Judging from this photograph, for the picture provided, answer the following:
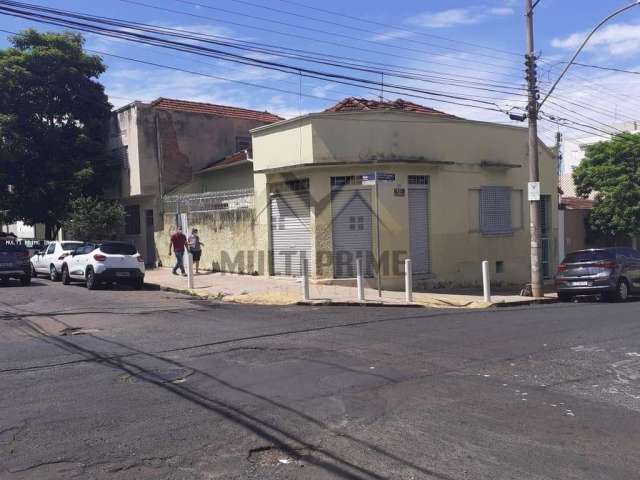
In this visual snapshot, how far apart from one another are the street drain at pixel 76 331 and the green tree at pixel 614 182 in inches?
886

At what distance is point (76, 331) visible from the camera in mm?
11289

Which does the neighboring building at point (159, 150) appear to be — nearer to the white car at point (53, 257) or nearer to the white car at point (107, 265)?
the white car at point (53, 257)

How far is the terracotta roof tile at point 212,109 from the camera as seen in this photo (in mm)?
28328

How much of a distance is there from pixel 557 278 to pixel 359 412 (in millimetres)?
13513

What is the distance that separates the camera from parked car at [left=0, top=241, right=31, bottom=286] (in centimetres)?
2059

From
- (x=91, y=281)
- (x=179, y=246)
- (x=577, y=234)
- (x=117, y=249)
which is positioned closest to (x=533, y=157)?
(x=577, y=234)

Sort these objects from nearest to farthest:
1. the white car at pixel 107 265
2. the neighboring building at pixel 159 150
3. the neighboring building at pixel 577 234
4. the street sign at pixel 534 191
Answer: the street sign at pixel 534 191 → the white car at pixel 107 265 → the neighboring building at pixel 577 234 → the neighboring building at pixel 159 150

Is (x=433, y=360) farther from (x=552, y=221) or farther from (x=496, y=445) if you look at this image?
(x=552, y=221)

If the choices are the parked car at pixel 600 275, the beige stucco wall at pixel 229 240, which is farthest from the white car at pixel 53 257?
the parked car at pixel 600 275

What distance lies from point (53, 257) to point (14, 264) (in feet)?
6.91

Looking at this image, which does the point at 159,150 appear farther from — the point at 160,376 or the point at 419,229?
the point at 160,376

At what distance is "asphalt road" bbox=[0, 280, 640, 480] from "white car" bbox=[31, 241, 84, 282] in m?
10.5

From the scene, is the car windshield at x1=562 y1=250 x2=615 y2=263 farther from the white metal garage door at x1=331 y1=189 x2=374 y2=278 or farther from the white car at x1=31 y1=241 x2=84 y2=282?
the white car at x1=31 y1=241 x2=84 y2=282

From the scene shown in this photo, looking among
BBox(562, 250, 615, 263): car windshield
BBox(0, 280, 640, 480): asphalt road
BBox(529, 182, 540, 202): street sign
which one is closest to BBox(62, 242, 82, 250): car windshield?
BBox(0, 280, 640, 480): asphalt road
